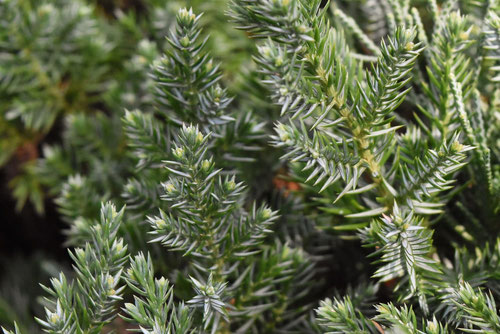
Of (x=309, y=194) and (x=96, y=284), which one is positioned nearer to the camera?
(x=96, y=284)

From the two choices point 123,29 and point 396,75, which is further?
point 123,29

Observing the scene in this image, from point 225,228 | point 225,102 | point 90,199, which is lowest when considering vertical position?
point 90,199

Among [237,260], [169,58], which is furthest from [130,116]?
[237,260]

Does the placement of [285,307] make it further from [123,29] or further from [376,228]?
[123,29]

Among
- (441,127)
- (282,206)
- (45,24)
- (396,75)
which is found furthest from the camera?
(45,24)

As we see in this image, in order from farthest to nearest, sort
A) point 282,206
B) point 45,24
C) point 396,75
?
point 45,24
point 282,206
point 396,75

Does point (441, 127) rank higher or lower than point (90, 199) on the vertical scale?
higher

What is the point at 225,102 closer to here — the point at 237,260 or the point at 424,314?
the point at 237,260
